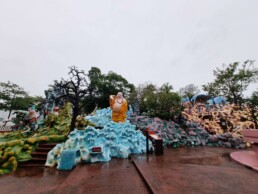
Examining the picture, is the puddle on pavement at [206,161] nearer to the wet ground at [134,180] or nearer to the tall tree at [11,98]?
the wet ground at [134,180]

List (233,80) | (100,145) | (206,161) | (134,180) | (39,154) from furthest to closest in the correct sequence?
(233,80) < (39,154) < (100,145) < (206,161) < (134,180)

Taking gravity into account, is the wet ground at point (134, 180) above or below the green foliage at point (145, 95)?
below

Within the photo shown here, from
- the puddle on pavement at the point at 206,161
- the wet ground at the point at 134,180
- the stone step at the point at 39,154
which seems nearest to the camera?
the wet ground at the point at 134,180

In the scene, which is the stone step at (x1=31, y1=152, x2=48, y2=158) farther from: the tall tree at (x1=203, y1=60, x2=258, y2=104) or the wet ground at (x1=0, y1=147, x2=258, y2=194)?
the tall tree at (x1=203, y1=60, x2=258, y2=104)

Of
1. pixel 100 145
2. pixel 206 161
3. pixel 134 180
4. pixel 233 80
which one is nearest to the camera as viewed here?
pixel 134 180

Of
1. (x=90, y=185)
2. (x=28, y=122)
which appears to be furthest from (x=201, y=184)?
(x=28, y=122)

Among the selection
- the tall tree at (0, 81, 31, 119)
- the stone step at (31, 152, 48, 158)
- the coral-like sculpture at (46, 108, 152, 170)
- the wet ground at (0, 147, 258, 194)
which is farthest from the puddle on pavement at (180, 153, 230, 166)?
the tall tree at (0, 81, 31, 119)

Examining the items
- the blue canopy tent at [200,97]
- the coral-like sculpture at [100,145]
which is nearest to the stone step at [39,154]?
the coral-like sculpture at [100,145]

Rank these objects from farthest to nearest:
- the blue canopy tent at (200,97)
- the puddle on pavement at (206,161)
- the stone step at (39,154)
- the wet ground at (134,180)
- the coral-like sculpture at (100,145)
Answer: the blue canopy tent at (200,97) → the stone step at (39,154) → the coral-like sculpture at (100,145) → the puddle on pavement at (206,161) → the wet ground at (134,180)

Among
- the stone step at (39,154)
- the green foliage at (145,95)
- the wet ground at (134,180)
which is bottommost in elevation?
the wet ground at (134,180)

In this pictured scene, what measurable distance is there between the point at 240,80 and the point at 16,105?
31376 millimetres

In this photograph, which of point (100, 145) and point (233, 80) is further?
point (233, 80)

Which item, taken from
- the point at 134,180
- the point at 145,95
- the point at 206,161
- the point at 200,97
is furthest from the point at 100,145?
the point at 200,97

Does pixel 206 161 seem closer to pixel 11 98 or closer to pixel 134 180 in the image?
pixel 134 180
